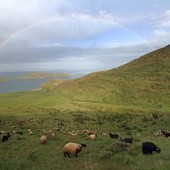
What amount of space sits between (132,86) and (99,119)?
4330 centimetres

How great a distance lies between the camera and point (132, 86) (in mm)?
99625

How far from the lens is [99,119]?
5797cm

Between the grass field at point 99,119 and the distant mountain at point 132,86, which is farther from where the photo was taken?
the distant mountain at point 132,86

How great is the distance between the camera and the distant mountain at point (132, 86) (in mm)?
87000

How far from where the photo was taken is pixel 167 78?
340 ft

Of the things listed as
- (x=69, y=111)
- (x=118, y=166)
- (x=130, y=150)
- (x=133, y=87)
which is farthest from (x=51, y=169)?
(x=133, y=87)

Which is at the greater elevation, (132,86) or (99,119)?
(132,86)

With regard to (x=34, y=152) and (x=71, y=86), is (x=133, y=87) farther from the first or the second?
(x=34, y=152)

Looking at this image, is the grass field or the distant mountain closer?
the grass field

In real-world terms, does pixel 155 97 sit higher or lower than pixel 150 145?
lower

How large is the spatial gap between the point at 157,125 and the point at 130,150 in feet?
72.7

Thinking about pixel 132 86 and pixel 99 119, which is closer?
pixel 99 119

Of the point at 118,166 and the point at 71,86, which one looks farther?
the point at 71,86

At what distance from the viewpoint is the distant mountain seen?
285 ft
